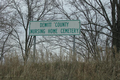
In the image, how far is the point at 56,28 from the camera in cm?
761

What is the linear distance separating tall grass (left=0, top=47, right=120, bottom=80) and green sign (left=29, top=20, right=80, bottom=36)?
1459 mm

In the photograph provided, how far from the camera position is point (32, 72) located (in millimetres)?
5684

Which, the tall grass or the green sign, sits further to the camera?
the green sign

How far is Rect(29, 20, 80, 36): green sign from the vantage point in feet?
24.6

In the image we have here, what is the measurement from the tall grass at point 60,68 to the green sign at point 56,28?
1.46m

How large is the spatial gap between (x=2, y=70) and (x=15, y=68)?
702 mm

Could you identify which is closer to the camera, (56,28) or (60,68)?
(60,68)

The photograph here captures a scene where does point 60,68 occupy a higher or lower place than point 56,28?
lower

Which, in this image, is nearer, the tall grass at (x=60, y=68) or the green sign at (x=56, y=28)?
the tall grass at (x=60, y=68)

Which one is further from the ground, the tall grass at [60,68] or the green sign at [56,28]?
the green sign at [56,28]

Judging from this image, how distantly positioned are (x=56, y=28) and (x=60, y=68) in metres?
2.28

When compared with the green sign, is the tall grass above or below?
below

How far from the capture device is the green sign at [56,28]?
24.6 ft

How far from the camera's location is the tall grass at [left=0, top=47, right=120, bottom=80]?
17.4 feet
